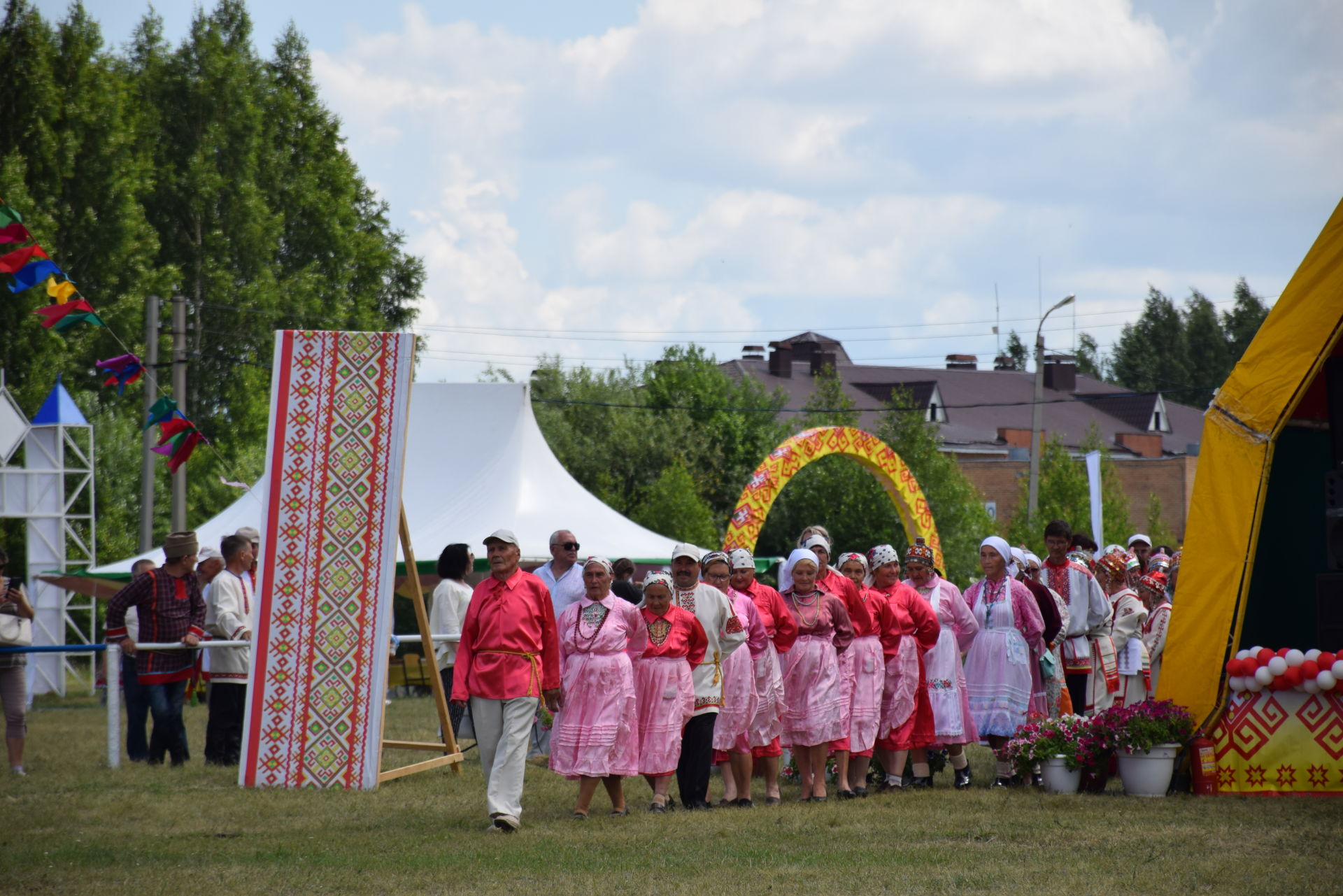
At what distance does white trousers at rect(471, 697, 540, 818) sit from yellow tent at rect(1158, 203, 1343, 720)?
4398 millimetres

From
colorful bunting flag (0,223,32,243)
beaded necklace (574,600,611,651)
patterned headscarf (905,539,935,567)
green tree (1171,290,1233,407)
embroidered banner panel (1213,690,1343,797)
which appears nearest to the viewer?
beaded necklace (574,600,611,651)

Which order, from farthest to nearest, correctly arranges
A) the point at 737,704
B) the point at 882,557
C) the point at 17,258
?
1. the point at 17,258
2. the point at 882,557
3. the point at 737,704

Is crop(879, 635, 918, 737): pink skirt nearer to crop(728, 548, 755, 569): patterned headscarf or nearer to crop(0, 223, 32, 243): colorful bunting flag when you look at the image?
crop(728, 548, 755, 569): patterned headscarf

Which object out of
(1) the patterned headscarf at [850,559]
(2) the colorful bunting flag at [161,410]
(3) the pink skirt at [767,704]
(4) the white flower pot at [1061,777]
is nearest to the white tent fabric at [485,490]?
(2) the colorful bunting flag at [161,410]

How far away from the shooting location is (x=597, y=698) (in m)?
8.70

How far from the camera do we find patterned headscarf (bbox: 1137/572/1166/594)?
39.9ft

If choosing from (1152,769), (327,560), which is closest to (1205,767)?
(1152,769)

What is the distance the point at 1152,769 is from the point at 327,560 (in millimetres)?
5661

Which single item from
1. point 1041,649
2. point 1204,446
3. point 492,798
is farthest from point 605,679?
point 1204,446

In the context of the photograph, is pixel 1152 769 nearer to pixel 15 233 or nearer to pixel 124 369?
pixel 15 233

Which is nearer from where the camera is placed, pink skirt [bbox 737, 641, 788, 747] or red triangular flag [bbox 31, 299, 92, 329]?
pink skirt [bbox 737, 641, 788, 747]

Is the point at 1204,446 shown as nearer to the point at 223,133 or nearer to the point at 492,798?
the point at 492,798

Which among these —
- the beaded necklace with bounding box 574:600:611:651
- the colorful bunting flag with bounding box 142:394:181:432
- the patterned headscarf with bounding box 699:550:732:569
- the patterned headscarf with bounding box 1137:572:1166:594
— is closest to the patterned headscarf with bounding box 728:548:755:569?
the patterned headscarf with bounding box 699:550:732:569

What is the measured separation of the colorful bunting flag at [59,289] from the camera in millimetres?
11391
